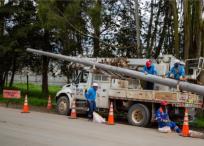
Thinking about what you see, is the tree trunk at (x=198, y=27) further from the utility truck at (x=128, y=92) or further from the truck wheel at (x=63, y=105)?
the truck wheel at (x=63, y=105)

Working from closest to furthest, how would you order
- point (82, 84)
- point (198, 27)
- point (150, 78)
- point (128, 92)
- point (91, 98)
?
point (150, 78), point (128, 92), point (91, 98), point (82, 84), point (198, 27)

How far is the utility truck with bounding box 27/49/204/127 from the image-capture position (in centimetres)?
1717

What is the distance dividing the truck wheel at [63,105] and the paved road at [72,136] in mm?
4224

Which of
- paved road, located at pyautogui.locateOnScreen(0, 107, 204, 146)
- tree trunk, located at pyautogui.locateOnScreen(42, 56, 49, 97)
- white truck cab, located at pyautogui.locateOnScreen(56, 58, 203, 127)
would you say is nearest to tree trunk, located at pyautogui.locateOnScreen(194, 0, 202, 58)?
white truck cab, located at pyautogui.locateOnScreen(56, 58, 203, 127)

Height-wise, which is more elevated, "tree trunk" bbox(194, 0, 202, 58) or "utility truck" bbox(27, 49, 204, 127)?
"tree trunk" bbox(194, 0, 202, 58)

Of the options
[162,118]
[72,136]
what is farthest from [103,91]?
[72,136]

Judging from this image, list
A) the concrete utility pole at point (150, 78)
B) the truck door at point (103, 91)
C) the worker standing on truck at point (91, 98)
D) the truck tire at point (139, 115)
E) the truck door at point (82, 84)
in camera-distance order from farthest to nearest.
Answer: the truck door at point (82, 84) → the truck door at point (103, 91) → the worker standing on truck at point (91, 98) → the truck tire at point (139, 115) → the concrete utility pole at point (150, 78)

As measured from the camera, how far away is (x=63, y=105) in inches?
832

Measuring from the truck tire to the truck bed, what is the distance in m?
0.33

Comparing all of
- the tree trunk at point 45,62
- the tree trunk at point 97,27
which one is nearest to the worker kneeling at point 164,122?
the tree trunk at point 97,27

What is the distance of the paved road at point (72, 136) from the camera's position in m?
11.7

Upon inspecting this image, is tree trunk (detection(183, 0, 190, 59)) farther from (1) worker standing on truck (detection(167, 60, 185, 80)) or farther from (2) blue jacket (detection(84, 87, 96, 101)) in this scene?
(2) blue jacket (detection(84, 87, 96, 101))

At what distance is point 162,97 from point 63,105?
18.5 ft

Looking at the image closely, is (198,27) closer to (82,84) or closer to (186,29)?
(186,29)
